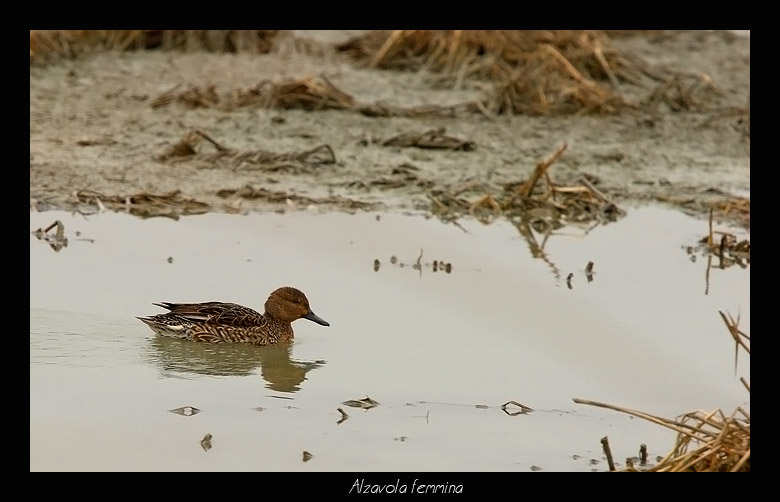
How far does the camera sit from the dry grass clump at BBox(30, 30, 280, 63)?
13164 mm

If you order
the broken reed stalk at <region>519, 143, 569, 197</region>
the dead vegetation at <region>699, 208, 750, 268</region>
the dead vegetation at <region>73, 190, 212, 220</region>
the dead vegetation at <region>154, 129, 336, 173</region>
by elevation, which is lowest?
the dead vegetation at <region>699, 208, 750, 268</region>

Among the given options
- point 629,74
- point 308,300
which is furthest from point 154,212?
point 629,74

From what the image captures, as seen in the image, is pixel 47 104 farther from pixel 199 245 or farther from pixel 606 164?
pixel 606 164

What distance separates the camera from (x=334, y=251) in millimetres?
9070

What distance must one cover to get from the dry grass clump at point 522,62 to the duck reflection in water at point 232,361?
17.8ft

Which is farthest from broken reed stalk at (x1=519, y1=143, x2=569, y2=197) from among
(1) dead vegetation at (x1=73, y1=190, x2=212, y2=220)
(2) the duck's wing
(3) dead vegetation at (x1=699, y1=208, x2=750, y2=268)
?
(2) the duck's wing

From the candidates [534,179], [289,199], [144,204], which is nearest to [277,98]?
[289,199]

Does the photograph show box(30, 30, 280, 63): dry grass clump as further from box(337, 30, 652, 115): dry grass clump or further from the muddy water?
the muddy water

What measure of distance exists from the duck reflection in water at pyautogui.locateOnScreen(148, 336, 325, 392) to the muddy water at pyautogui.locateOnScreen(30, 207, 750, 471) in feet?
0.06

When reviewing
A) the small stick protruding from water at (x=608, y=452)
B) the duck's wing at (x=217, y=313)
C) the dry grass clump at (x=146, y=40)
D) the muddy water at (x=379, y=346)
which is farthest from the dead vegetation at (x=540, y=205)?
the small stick protruding from water at (x=608, y=452)

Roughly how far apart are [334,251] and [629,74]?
5675 mm

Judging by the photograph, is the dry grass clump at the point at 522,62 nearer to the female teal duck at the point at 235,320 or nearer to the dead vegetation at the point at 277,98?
the dead vegetation at the point at 277,98

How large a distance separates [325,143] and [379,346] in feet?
14.7

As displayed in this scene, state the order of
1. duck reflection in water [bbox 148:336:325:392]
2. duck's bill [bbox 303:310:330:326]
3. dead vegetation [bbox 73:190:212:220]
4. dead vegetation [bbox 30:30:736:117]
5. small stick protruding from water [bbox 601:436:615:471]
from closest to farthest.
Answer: small stick protruding from water [bbox 601:436:615:471]
duck reflection in water [bbox 148:336:325:392]
duck's bill [bbox 303:310:330:326]
dead vegetation [bbox 73:190:212:220]
dead vegetation [bbox 30:30:736:117]
